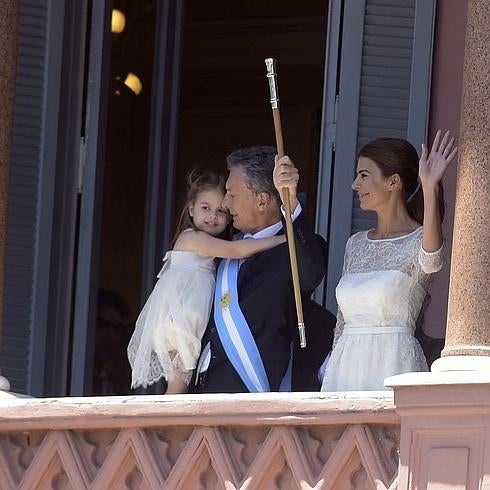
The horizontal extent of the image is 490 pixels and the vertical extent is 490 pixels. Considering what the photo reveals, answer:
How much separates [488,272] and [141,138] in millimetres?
3797

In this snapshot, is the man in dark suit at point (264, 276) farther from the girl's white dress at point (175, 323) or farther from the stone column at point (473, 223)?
the stone column at point (473, 223)

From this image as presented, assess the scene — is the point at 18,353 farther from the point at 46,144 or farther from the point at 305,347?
the point at 305,347

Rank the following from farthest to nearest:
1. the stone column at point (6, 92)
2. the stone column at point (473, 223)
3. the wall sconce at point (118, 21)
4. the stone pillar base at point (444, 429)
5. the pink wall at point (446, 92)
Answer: the wall sconce at point (118, 21)
the pink wall at point (446, 92)
the stone column at point (6, 92)
the stone column at point (473, 223)
the stone pillar base at point (444, 429)

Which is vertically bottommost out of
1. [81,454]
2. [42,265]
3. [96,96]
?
[81,454]

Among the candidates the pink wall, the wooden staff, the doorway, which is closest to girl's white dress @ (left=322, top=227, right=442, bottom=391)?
the wooden staff

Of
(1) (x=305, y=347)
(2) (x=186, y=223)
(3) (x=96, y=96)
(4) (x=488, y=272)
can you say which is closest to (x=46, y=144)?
(3) (x=96, y=96)

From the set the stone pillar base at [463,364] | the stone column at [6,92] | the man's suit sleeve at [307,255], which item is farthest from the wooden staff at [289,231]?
the stone column at [6,92]

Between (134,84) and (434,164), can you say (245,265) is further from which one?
(134,84)

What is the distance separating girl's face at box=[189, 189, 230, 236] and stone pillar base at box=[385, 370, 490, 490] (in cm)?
104

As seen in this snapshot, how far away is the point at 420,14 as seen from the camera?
309 inches

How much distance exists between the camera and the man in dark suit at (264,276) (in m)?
6.71

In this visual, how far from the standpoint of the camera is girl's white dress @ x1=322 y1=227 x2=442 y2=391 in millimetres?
6602

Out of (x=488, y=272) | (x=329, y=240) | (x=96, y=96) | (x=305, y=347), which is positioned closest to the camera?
(x=488, y=272)

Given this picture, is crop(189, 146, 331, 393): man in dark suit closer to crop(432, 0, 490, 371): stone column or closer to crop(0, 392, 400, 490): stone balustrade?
crop(0, 392, 400, 490): stone balustrade
